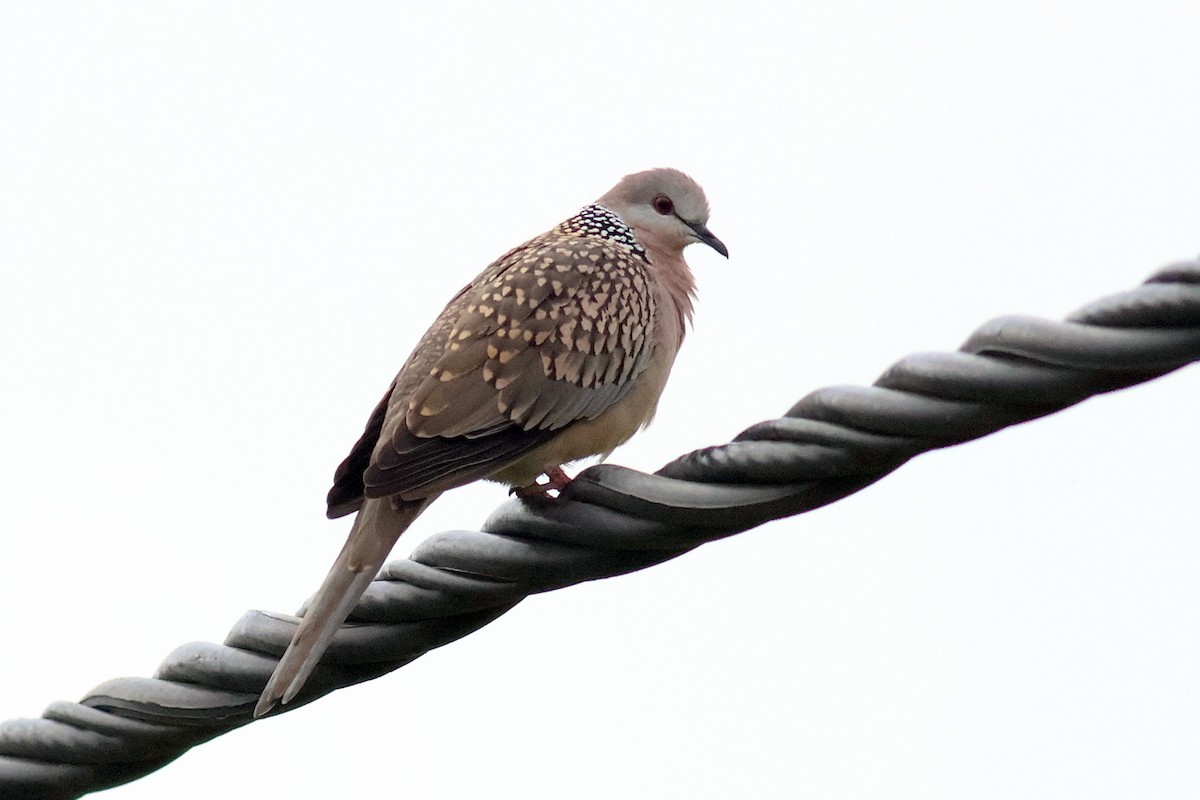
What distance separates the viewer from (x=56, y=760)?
326 centimetres

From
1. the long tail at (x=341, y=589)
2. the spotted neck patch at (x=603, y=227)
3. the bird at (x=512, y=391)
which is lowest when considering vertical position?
the long tail at (x=341, y=589)

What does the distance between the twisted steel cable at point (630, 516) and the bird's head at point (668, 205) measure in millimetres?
2340

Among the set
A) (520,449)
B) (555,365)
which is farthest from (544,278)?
(520,449)

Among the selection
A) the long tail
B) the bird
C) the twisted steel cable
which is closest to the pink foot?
the bird

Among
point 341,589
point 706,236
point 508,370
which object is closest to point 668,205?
point 706,236

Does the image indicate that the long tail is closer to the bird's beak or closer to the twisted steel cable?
the twisted steel cable

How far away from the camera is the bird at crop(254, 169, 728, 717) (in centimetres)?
373

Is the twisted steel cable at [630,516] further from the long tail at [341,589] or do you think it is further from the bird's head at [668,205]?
the bird's head at [668,205]

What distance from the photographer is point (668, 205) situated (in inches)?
221

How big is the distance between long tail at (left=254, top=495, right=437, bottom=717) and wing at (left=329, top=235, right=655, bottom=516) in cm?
8

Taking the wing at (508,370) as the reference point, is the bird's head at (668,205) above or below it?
above

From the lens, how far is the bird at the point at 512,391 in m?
3.73

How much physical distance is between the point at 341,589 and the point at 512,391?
86 cm

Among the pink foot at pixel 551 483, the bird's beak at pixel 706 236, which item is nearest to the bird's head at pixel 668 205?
the bird's beak at pixel 706 236
